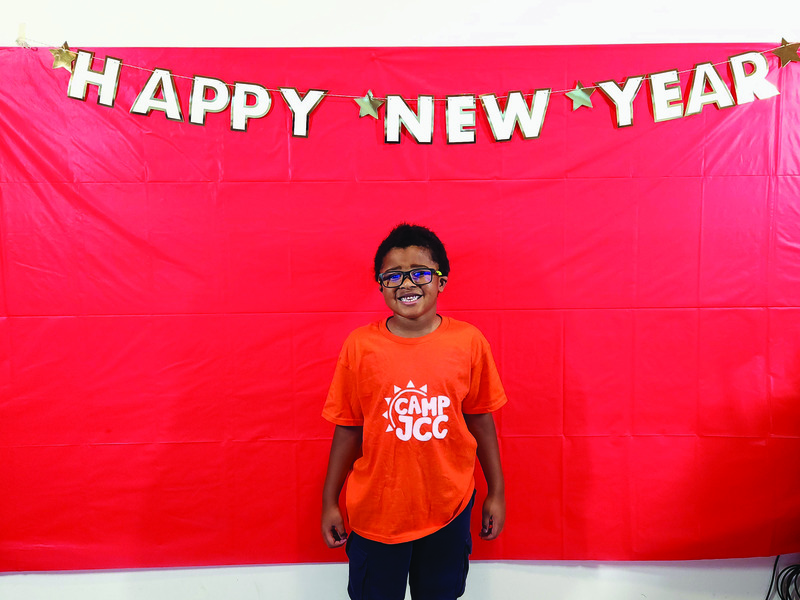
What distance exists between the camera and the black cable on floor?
5.22 feet

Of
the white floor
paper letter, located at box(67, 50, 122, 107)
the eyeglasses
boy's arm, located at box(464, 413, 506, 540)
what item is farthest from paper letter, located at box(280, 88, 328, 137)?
the white floor

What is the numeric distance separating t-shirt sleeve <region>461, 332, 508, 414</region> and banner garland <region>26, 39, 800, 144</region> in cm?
63

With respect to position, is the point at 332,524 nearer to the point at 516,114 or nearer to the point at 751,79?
the point at 516,114

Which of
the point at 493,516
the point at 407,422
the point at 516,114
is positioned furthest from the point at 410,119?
the point at 493,516

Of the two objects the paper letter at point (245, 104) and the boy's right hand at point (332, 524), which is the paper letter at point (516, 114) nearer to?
the paper letter at point (245, 104)

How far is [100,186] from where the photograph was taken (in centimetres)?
146

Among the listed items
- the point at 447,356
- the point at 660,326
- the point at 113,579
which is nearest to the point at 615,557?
the point at 660,326

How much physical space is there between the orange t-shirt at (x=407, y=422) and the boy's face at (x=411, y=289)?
0.06 metres

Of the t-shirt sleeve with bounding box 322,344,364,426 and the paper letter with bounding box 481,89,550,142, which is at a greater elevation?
the paper letter with bounding box 481,89,550,142

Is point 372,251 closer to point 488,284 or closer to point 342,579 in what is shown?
point 488,284

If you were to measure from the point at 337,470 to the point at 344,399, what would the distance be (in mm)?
194

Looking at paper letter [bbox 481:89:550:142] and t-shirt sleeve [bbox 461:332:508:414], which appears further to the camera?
paper letter [bbox 481:89:550:142]

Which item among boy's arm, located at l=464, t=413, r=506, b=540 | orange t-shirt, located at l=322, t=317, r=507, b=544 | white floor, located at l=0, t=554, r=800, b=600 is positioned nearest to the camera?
orange t-shirt, located at l=322, t=317, r=507, b=544

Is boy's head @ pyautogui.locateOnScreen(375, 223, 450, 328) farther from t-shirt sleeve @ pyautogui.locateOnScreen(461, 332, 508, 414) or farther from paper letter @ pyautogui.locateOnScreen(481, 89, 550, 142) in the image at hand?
paper letter @ pyautogui.locateOnScreen(481, 89, 550, 142)
